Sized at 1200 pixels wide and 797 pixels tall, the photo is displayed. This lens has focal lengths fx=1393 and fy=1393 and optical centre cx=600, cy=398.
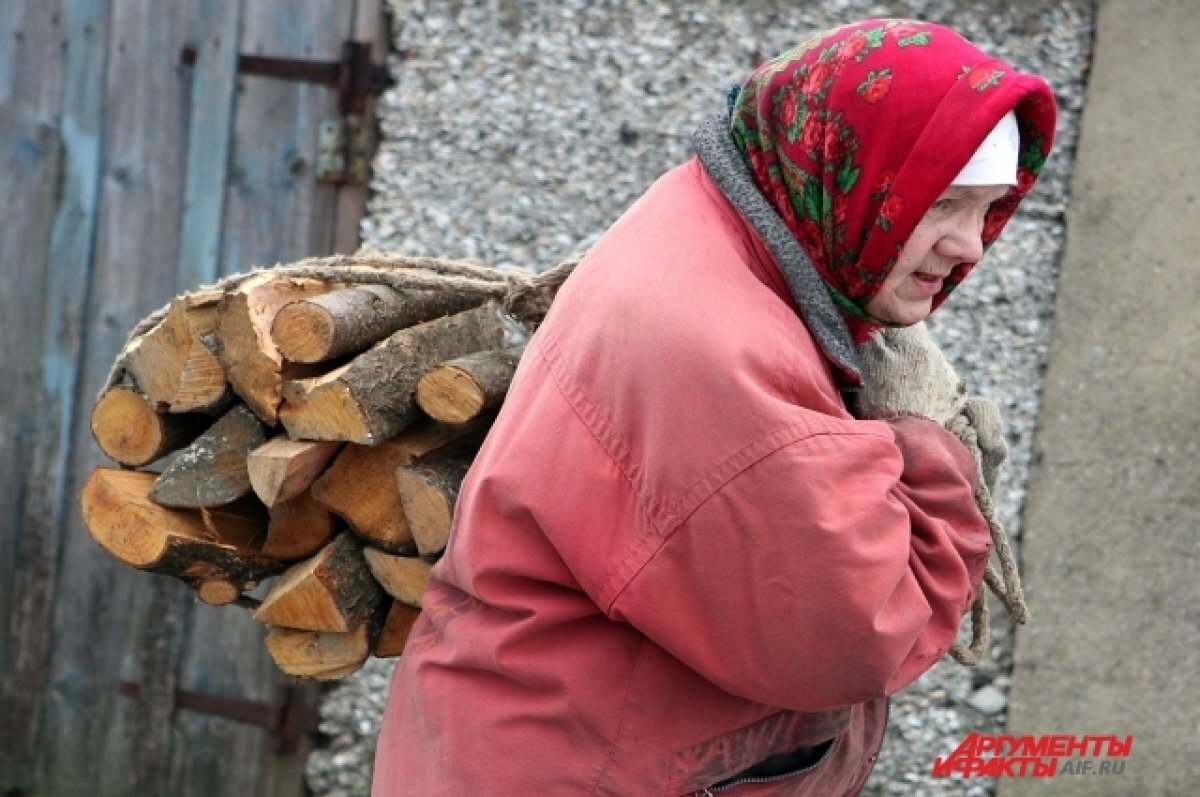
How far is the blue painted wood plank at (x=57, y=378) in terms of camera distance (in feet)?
12.0

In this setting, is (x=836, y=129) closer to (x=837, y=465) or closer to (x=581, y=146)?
(x=837, y=465)

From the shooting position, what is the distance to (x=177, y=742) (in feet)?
12.5

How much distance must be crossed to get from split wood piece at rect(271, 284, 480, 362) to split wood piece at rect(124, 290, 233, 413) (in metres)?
0.14

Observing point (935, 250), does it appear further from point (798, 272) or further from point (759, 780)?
point (759, 780)

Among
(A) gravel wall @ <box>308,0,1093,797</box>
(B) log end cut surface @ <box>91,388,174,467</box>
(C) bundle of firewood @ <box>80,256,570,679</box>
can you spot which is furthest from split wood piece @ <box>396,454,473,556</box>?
(A) gravel wall @ <box>308,0,1093,797</box>

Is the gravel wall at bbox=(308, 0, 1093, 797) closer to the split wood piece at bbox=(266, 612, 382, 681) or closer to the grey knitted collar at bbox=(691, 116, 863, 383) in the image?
the split wood piece at bbox=(266, 612, 382, 681)

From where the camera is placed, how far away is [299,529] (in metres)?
2.44

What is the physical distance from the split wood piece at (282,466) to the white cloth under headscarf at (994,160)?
3.72ft

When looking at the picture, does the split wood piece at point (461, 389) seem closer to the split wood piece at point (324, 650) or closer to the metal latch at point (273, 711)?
the split wood piece at point (324, 650)

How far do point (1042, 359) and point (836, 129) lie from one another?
73.3 inches

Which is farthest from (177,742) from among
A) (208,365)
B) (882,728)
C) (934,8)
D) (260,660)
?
(934,8)

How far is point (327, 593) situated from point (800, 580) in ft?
3.53

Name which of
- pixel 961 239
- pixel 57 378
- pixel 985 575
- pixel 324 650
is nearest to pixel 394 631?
pixel 324 650

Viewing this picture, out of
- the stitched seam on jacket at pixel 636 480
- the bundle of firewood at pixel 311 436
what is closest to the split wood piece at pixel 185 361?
the bundle of firewood at pixel 311 436
